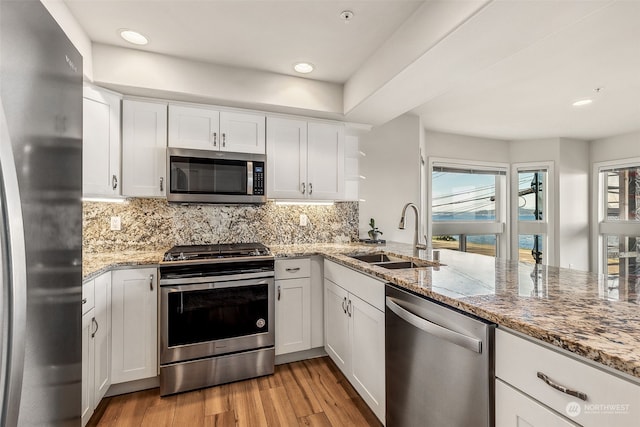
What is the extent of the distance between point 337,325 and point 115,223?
2026 millimetres

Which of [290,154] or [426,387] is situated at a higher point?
[290,154]

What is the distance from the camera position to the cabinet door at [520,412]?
31.5 inches

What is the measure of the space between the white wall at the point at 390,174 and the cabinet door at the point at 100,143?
2254mm

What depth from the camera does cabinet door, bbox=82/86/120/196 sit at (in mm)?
2016

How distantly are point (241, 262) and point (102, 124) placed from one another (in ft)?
4.67

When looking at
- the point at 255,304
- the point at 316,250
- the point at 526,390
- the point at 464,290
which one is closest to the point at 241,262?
the point at 255,304

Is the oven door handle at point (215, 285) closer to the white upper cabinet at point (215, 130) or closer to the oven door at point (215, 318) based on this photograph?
the oven door at point (215, 318)

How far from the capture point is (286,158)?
2.73 metres

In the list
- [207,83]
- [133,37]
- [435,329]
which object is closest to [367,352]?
[435,329]

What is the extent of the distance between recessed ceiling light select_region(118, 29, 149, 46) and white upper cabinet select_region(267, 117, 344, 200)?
1.05 m

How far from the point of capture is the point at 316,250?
101 inches

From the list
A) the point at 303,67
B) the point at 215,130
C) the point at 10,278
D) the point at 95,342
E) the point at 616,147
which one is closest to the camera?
the point at 10,278

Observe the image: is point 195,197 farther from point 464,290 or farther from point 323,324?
point 464,290

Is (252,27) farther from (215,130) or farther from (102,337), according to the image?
(102,337)
